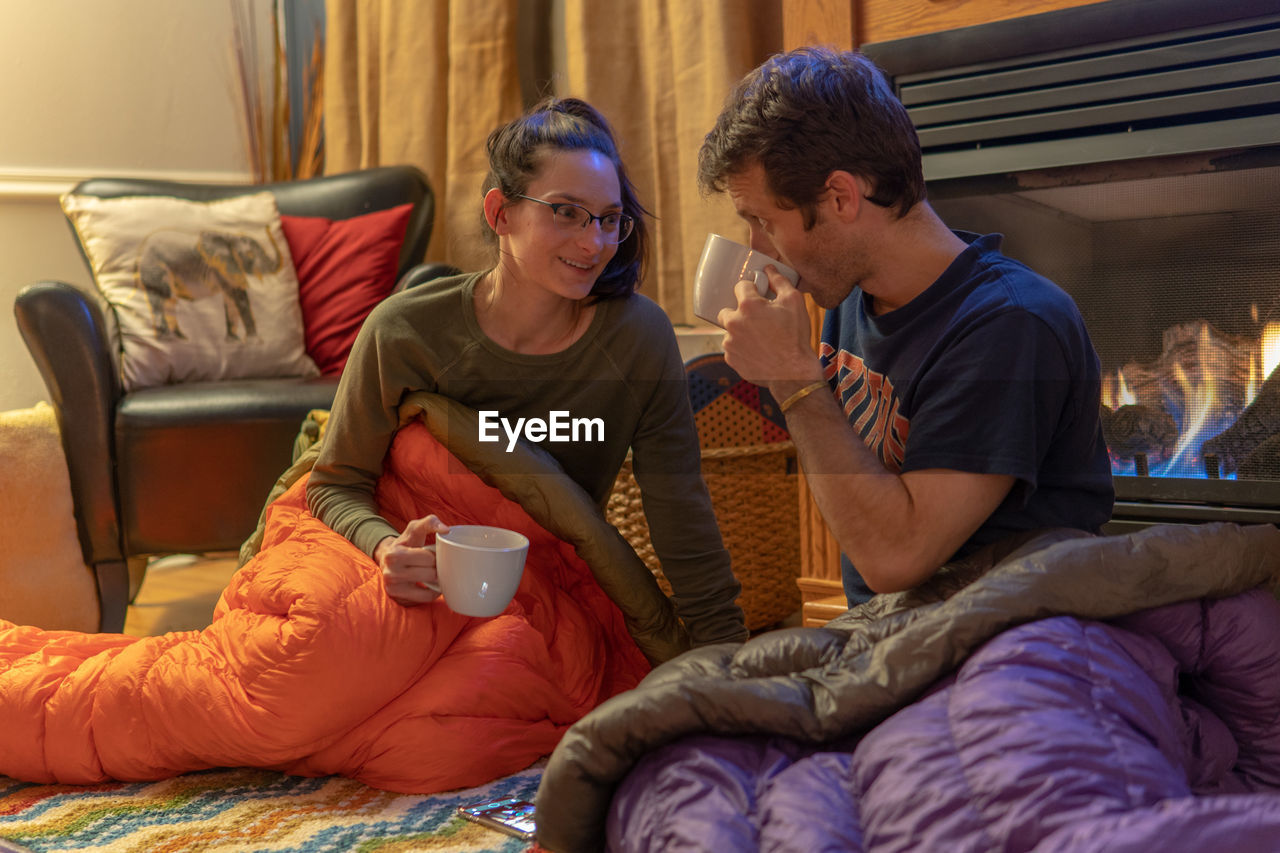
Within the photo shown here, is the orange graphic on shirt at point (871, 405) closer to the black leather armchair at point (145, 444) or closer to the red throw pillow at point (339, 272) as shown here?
the black leather armchair at point (145, 444)

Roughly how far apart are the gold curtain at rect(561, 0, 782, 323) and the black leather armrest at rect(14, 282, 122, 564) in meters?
1.05

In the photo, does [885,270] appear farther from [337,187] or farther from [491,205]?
[337,187]

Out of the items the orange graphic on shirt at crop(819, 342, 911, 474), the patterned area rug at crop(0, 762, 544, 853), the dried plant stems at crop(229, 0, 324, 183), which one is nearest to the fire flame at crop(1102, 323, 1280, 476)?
the orange graphic on shirt at crop(819, 342, 911, 474)

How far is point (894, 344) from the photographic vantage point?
1.11 meters

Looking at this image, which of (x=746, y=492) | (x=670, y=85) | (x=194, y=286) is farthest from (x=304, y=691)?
(x=670, y=85)

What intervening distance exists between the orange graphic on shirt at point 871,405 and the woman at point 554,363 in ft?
0.97

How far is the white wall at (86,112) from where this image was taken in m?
2.87

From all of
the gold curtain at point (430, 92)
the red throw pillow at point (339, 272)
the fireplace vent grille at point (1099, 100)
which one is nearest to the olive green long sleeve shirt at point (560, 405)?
the fireplace vent grille at point (1099, 100)

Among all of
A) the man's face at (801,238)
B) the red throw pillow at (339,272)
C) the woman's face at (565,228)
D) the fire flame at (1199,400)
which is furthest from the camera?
the red throw pillow at (339,272)

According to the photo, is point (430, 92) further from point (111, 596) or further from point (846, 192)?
point (846, 192)

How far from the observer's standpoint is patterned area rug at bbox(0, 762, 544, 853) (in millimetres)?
1145

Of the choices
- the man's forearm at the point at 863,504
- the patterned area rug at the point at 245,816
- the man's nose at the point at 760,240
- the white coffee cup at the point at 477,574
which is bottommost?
the patterned area rug at the point at 245,816

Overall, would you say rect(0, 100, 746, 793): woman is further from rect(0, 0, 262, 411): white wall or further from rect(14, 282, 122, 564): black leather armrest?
rect(0, 0, 262, 411): white wall

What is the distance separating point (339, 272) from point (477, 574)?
1455 millimetres
